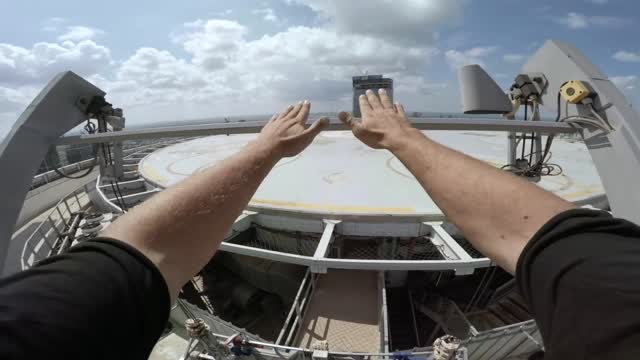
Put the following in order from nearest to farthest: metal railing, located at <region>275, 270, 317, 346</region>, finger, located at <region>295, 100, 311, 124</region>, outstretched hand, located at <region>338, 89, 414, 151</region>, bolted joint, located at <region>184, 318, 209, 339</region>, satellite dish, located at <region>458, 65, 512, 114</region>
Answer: outstretched hand, located at <region>338, 89, 414, 151</region> → finger, located at <region>295, 100, 311, 124</region> → satellite dish, located at <region>458, 65, 512, 114</region> → bolted joint, located at <region>184, 318, 209, 339</region> → metal railing, located at <region>275, 270, 317, 346</region>

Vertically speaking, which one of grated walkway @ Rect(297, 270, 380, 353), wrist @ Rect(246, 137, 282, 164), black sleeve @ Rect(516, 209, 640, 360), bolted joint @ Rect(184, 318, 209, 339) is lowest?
grated walkway @ Rect(297, 270, 380, 353)

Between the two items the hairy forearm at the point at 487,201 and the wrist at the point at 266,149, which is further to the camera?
the wrist at the point at 266,149

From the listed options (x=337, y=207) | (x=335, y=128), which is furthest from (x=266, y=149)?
(x=337, y=207)

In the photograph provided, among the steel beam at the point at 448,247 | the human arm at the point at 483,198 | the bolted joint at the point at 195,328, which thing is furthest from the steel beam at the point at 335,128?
the steel beam at the point at 448,247

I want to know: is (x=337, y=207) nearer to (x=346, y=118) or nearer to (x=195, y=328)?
(x=195, y=328)

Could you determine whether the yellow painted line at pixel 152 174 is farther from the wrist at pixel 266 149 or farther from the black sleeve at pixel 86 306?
the black sleeve at pixel 86 306

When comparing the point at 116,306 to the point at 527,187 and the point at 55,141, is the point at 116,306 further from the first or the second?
the point at 55,141

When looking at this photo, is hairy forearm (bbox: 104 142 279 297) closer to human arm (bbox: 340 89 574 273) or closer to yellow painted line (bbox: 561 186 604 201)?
human arm (bbox: 340 89 574 273)

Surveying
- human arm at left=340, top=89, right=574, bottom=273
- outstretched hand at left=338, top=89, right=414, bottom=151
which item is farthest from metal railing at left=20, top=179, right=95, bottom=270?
human arm at left=340, top=89, right=574, bottom=273
